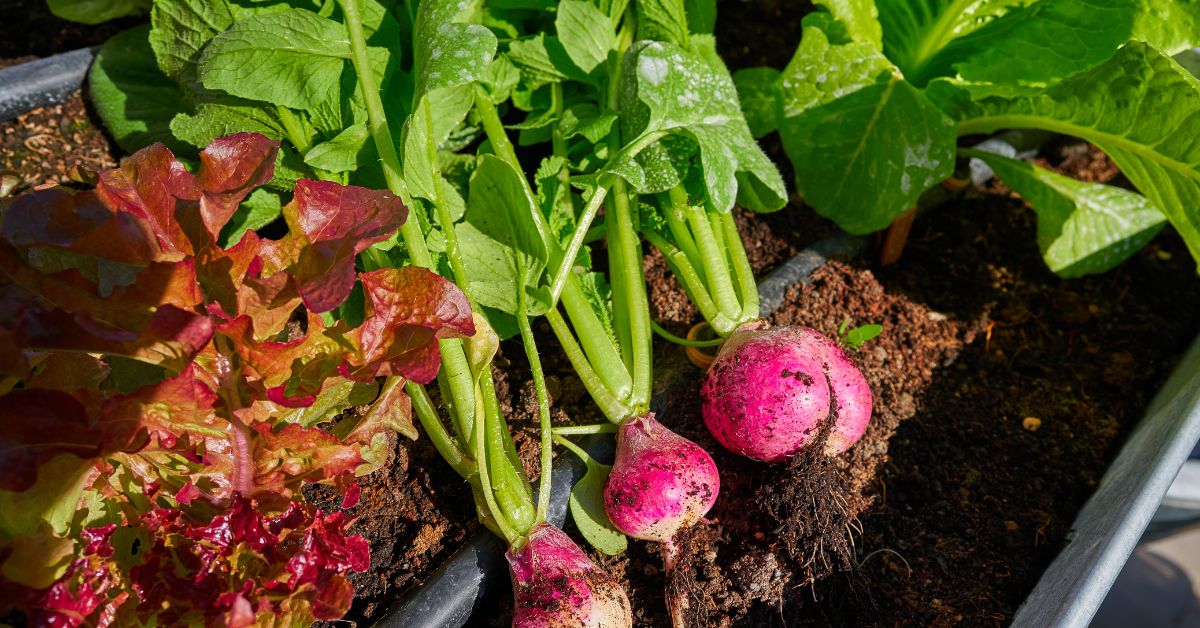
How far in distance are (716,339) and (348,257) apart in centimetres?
75

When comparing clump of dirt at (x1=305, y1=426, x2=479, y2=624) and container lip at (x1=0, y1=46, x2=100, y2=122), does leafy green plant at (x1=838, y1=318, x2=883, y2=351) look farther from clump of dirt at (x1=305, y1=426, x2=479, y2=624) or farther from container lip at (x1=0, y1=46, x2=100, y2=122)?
container lip at (x1=0, y1=46, x2=100, y2=122)

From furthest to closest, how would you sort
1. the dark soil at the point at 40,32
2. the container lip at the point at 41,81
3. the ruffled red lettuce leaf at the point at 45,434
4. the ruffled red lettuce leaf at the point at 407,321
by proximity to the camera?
the dark soil at the point at 40,32 → the container lip at the point at 41,81 → the ruffled red lettuce leaf at the point at 407,321 → the ruffled red lettuce leaf at the point at 45,434

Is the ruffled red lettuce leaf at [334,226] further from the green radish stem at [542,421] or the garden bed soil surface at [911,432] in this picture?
the garden bed soil surface at [911,432]

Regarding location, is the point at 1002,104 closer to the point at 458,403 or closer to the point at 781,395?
the point at 781,395

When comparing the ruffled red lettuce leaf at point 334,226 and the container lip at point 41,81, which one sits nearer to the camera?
the ruffled red lettuce leaf at point 334,226

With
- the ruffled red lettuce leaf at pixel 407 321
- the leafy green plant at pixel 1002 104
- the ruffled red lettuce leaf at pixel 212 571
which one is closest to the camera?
the ruffled red lettuce leaf at pixel 212 571

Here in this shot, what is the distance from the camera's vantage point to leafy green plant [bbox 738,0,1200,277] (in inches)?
57.2

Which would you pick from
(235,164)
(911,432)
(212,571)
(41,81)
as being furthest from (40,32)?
(911,432)

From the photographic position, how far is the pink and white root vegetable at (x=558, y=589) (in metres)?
1.15

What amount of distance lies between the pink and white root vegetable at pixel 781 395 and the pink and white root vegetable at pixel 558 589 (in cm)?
33

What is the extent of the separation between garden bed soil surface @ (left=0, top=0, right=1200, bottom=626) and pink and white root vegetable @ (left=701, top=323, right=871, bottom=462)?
0.06m

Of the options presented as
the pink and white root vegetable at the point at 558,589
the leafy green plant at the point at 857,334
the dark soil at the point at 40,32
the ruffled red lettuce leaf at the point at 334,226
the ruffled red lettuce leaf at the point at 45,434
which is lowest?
the pink and white root vegetable at the point at 558,589

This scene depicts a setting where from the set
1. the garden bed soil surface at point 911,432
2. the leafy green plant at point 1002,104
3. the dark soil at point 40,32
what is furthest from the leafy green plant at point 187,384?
the dark soil at point 40,32

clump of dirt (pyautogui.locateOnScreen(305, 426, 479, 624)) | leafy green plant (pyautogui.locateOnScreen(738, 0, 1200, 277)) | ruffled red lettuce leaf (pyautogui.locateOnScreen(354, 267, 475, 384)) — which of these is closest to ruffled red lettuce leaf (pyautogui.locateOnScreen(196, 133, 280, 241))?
ruffled red lettuce leaf (pyautogui.locateOnScreen(354, 267, 475, 384))
